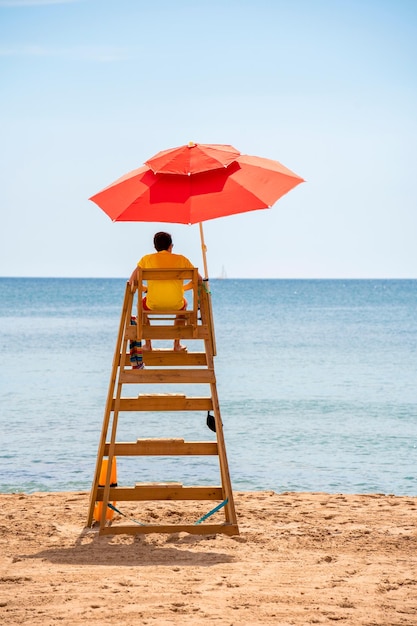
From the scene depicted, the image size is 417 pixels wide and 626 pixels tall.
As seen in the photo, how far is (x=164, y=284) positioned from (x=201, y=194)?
0.71 m

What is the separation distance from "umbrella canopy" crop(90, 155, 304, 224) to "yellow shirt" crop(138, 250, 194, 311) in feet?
0.89

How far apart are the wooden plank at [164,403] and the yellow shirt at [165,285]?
2.09 feet

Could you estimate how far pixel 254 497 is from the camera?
8.23m

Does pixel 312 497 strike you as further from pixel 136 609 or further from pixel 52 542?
pixel 136 609

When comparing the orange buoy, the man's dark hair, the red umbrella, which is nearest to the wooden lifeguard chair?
the orange buoy

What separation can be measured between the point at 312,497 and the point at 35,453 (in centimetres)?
408

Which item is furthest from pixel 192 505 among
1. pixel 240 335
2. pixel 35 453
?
pixel 240 335

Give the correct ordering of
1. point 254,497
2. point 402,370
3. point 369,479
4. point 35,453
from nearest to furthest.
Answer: point 254,497
point 369,479
point 35,453
point 402,370

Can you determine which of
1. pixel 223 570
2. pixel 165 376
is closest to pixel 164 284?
pixel 165 376

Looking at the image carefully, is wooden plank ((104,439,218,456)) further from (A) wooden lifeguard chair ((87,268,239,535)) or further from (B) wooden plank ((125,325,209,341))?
(B) wooden plank ((125,325,209,341))

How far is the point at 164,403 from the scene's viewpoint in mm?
6660

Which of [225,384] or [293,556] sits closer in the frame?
[293,556]

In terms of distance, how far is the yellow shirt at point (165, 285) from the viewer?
6.67 metres

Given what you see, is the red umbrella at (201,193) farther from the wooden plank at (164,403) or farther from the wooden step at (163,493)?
the wooden step at (163,493)
